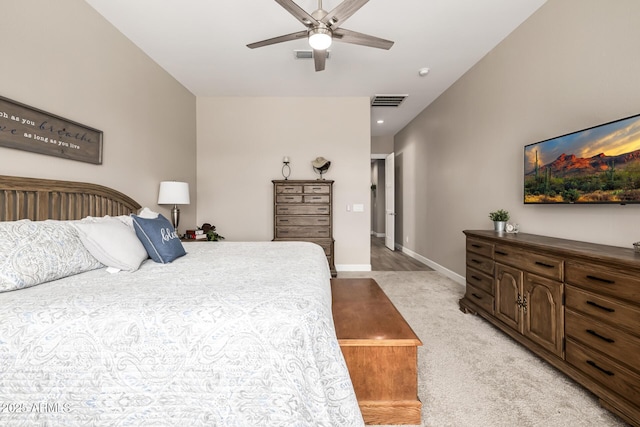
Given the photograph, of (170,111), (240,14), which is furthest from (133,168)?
A: (240,14)

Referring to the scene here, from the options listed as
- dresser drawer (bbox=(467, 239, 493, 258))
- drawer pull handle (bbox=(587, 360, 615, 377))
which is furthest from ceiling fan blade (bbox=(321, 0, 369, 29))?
drawer pull handle (bbox=(587, 360, 615, 377))

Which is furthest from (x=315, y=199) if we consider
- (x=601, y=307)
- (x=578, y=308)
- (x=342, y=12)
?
(x=601, y=307)

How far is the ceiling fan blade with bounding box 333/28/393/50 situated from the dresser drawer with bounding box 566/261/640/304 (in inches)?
83.7

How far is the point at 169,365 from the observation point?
3.15 feet

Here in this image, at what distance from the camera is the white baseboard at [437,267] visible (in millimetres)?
3927

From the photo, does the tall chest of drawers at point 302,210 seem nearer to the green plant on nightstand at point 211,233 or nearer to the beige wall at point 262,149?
the beige wall at point 262,149

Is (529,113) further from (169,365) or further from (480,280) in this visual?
(169,365)

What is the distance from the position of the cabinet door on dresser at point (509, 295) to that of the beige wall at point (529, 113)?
565 mm

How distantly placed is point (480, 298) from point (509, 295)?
434 mm

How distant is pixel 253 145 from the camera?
464 cm

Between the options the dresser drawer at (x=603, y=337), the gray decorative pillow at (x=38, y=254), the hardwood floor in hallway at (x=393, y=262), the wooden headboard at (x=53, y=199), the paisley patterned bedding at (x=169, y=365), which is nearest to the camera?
the paisley patterned bedding at (x=169, y=365)

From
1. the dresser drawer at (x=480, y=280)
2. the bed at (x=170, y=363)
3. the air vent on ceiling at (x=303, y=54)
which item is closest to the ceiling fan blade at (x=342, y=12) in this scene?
the air vent on ceiling at (x=303, y=54)

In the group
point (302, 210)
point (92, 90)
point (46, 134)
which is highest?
point (92, 90)

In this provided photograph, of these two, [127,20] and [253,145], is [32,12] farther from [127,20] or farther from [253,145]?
[253,145]
